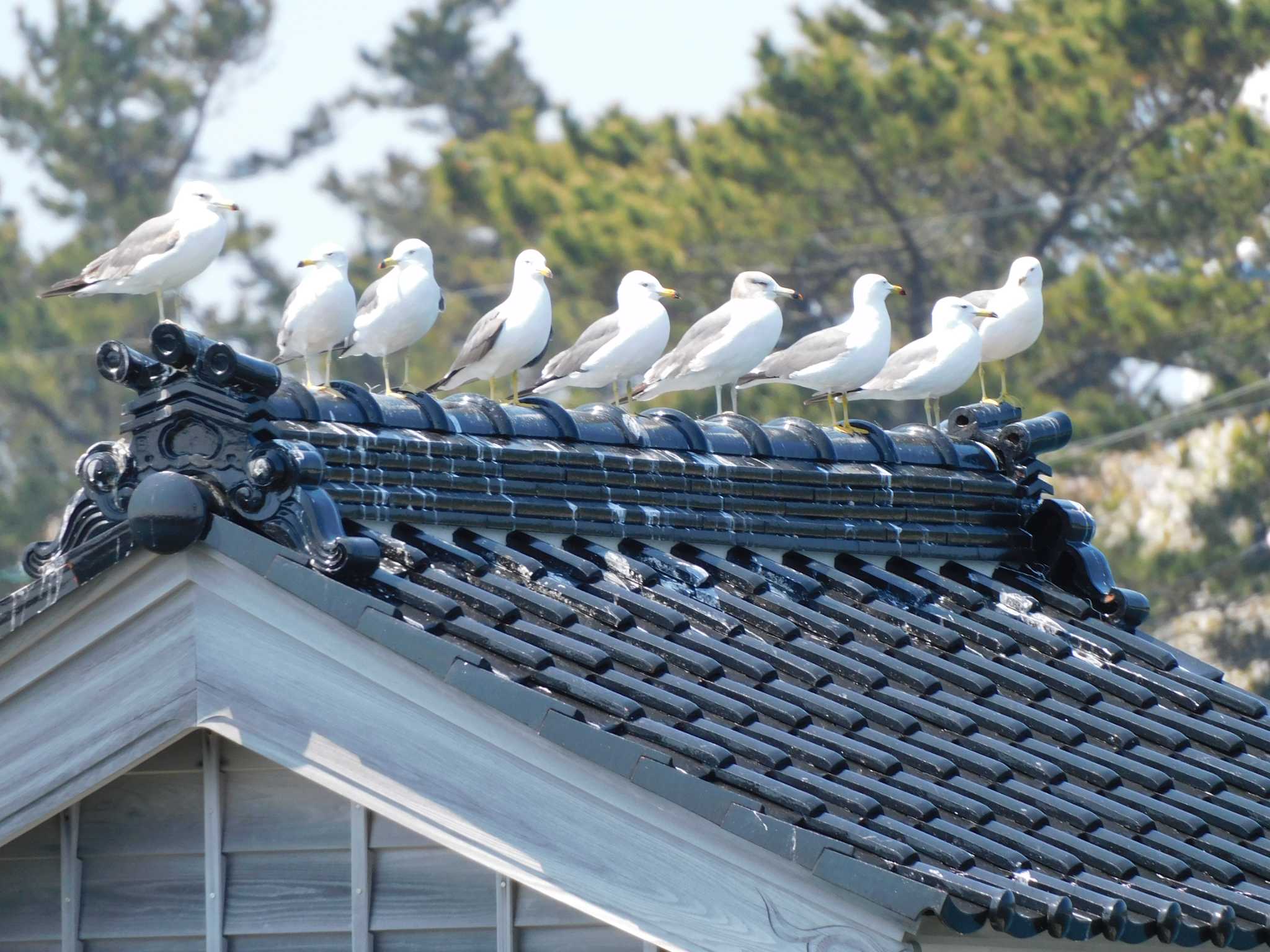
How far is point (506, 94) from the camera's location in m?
37.9

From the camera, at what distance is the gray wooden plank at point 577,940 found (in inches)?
176

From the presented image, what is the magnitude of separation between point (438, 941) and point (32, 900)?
3.33ft

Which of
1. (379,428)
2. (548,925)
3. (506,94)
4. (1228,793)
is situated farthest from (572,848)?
(506,94)

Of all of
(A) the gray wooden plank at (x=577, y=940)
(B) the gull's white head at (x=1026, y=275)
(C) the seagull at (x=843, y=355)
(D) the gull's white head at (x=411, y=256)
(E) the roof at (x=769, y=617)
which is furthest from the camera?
(B) the gull's white head at (x=1026, y=275)

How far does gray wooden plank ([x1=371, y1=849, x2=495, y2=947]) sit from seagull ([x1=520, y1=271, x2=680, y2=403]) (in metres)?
5.12

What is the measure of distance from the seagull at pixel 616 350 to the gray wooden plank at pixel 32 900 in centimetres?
493

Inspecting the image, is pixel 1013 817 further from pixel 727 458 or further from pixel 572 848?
pixel 727 458

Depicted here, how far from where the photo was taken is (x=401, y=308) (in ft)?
29.3

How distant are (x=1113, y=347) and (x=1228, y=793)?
19.6 metres

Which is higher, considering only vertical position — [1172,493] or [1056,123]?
[1056,123]

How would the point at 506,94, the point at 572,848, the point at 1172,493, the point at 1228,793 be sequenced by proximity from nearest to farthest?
the point at 572,848 < the point at 1228,793 < the point at 1172,493 < the point at 506,94

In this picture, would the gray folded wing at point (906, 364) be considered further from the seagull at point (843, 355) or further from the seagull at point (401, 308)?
the seagull at point (401, 308)

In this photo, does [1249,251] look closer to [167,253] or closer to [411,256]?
[411,256]

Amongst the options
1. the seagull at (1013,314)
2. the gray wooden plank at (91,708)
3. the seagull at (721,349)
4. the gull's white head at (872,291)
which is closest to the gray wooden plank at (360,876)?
the gray wooden plank at (91,708)
